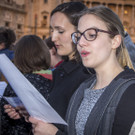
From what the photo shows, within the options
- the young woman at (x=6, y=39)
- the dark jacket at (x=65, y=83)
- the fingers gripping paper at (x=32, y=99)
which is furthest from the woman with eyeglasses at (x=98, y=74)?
the young woman at (x=6, y=39)

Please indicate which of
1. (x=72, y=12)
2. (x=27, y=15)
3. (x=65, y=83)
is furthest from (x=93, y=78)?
(x=27, y=15)

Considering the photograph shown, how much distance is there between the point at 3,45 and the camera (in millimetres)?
6230

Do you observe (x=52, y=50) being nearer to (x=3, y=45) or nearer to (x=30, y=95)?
(x=3, y=45)

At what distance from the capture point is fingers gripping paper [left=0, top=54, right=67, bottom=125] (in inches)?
79.5

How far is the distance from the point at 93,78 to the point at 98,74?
255 millimetres

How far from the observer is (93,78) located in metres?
2.58

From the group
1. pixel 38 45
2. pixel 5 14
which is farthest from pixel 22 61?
pixel 5 14

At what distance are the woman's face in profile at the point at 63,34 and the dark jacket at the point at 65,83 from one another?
0.16 metres

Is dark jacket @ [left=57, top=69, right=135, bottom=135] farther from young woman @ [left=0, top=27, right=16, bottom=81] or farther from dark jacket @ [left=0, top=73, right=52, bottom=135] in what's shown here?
young woman @ [left=0, top=27, right=16, bottom=81]

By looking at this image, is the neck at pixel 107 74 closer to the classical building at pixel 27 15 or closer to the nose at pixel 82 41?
the nose at pixel 82 41

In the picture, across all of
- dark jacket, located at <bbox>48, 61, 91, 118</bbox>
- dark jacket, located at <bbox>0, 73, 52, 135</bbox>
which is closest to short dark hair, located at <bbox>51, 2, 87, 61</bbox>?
dark jacket, located at <bbox>48, 61, 91, 118</bbox>

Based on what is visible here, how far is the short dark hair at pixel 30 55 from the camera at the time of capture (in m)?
3.77

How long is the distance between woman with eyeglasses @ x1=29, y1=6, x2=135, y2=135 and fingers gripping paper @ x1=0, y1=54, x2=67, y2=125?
0.15 m

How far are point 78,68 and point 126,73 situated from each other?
0.86 m
